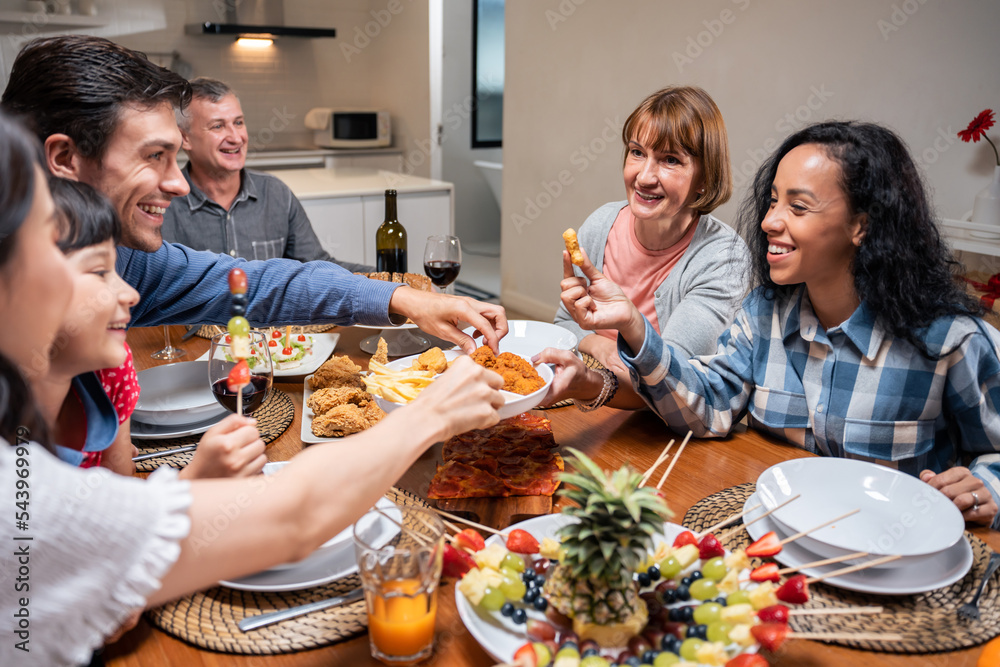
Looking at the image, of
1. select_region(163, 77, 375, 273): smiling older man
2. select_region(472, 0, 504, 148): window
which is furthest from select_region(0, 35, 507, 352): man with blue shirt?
select_region(472, 0, 504, 148): window

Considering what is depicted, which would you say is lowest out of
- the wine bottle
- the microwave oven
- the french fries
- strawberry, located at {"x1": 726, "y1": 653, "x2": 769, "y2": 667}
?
strawberry, located at {"x1": 726, "y1": 653, "x2": 769, "y2": 667}

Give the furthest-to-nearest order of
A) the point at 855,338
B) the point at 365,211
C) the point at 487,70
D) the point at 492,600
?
the point at 487,70
the point at 365,211
the point at 855,338
the point at 492,600

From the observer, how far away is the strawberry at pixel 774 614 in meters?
0.83

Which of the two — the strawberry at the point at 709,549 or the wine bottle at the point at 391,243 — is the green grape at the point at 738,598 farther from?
the wine bottle at the point at 391,243

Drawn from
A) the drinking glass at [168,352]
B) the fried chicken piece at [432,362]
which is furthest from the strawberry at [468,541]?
the drinking glass at [168,352]

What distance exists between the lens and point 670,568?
0.90 m

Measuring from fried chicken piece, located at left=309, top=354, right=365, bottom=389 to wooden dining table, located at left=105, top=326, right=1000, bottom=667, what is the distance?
6 cm

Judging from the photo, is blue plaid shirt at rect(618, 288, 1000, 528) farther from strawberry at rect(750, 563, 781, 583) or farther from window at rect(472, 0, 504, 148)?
window at rect(472, 0, 504, 148)

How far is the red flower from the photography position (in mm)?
2670

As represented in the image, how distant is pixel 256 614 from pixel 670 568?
1.73 ft

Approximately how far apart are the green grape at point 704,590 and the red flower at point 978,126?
2585mm

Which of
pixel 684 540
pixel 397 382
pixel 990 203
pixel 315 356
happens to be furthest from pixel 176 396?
pixel 990 203

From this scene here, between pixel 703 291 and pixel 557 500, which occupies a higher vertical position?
pixel 703 291

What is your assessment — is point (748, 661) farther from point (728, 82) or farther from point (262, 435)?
point (728, 82)
